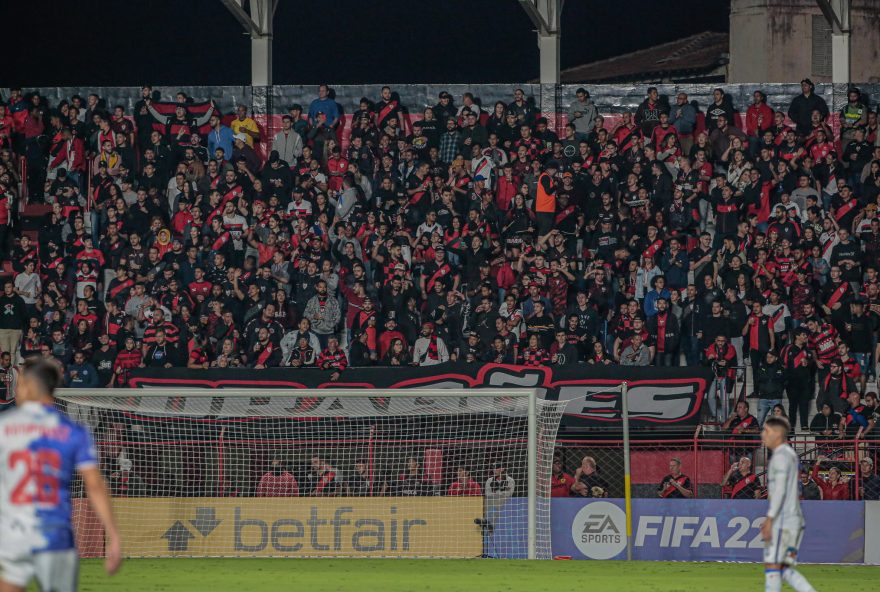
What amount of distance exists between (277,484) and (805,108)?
1144 cm

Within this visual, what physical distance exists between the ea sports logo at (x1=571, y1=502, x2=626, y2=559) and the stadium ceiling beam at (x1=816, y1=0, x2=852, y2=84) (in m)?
11.5

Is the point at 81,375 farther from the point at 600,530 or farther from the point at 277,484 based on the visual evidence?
the point at 600,530

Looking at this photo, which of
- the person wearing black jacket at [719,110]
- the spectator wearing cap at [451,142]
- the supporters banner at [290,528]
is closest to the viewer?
the supporters banner at [290,528]

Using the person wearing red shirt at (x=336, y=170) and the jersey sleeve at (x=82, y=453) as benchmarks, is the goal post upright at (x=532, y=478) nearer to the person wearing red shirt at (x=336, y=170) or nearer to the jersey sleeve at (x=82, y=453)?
the person wearing red shirt at (x=336, y=170)

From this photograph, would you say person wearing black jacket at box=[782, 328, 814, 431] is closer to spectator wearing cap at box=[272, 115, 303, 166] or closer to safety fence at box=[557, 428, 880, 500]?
safety fence at box=[557, 428, 880, 500]

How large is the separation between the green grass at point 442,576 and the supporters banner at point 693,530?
945mm

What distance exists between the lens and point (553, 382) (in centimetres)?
1905

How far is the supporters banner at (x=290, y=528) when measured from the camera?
1700cm

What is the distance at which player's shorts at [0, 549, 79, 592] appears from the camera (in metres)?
6.11

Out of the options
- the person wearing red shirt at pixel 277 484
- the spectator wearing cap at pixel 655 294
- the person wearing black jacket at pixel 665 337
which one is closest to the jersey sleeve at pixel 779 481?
the person wearing red shirt at pixel 277 484

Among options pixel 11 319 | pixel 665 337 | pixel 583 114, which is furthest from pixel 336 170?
pixel 665 337

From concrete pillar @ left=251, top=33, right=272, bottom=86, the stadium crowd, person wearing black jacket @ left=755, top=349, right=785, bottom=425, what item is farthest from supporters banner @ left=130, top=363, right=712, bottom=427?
concrete pillar @ left=251, top=33, right=272, bottom=86

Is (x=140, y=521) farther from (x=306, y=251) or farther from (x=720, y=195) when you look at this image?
(x=720, y=195)

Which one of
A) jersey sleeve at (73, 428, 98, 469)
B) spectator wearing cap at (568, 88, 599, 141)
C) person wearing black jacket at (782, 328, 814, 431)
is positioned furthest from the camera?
spectator wearing cap at (568, 88, 599, 141)
